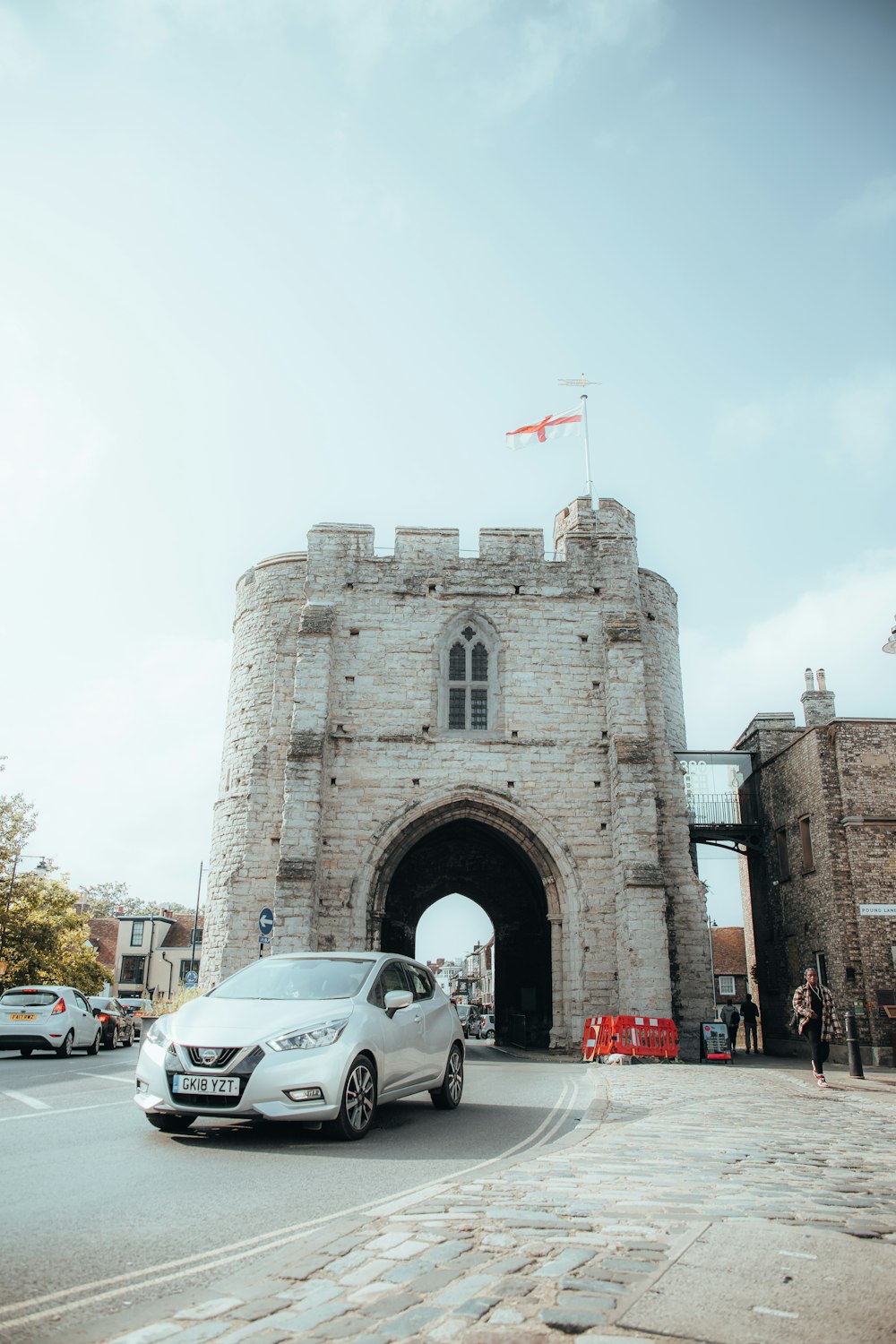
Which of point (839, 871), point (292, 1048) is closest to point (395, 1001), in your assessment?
point (292, 1048)

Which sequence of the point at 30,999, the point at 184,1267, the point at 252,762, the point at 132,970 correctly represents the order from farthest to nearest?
the point at 132,970 → the point at 252,762 → the point at 30,999 → the point at 184,1267

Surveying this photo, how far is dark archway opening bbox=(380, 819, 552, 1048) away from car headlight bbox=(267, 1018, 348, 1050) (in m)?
15.7

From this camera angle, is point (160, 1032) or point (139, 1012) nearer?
point (160, 1032)

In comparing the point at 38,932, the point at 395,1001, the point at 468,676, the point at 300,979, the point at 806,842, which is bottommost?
the point at 395,1001

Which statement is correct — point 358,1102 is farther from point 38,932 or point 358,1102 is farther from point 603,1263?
point 38,932

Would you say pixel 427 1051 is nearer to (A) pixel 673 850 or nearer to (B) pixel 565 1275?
(B) pixel 565 1275

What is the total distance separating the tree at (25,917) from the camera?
94.1 feet

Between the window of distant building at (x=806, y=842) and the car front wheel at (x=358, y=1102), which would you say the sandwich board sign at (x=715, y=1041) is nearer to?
the window of distant building at (x=806, y=842)

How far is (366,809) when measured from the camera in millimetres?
19734

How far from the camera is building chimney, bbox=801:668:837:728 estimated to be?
81.0ft

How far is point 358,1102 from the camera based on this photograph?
6770 mm

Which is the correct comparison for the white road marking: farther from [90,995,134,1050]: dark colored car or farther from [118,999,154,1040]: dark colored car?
[118,999,154,1040]: dark colored car

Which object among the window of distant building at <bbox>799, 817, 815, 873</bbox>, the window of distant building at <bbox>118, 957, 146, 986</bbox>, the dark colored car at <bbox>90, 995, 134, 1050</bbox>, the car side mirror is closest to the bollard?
the window of distant building at <bbox>799, 817, 815, 873</bbox>

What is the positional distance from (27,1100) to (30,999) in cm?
808
